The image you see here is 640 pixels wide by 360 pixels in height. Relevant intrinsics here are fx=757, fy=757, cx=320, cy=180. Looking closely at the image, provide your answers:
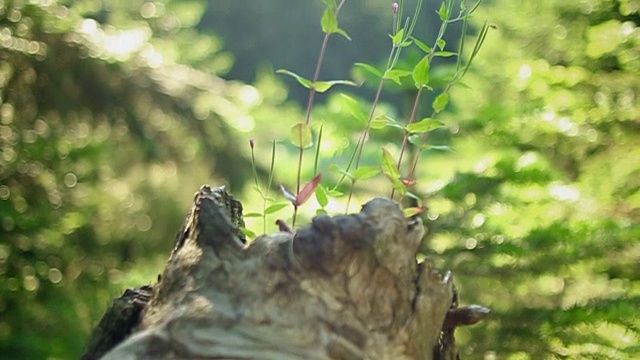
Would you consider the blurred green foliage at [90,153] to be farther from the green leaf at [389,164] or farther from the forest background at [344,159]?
the green leaf at [389,164]

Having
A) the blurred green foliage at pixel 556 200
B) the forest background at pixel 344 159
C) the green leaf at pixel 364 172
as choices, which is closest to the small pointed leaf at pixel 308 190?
the green leaf at pixel 364 172

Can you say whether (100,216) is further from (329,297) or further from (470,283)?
(329,297)

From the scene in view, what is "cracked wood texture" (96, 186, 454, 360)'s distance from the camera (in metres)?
0.49

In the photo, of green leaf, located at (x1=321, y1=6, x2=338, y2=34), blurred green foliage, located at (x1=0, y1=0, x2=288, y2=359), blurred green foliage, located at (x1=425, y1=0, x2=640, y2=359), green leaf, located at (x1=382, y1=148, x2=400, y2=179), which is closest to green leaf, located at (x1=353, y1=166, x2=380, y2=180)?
green leaf, located at (x1=382, y1=148, x2=400, y2=179)

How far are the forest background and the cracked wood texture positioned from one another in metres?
0.34

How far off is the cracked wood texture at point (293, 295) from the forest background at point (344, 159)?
0.34m

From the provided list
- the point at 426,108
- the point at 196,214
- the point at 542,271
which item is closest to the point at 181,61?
the point at 426,108

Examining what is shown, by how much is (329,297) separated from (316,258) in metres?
0.03

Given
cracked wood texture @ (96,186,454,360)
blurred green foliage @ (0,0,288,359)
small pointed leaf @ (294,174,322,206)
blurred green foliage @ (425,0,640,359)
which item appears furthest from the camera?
blurred green foliage @ (0,0,288,359)

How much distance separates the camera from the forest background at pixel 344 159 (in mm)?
1099

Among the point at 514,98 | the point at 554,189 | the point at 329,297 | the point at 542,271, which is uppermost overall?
the point at 514,98

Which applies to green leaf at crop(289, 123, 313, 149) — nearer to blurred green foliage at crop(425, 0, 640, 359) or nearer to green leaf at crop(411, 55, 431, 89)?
green leaf at crop(411, 55, 431, 89)

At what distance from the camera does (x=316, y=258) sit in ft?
1.71

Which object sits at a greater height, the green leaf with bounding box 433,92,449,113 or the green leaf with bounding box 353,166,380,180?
the green leaf with bounding box 433,92,449,113
